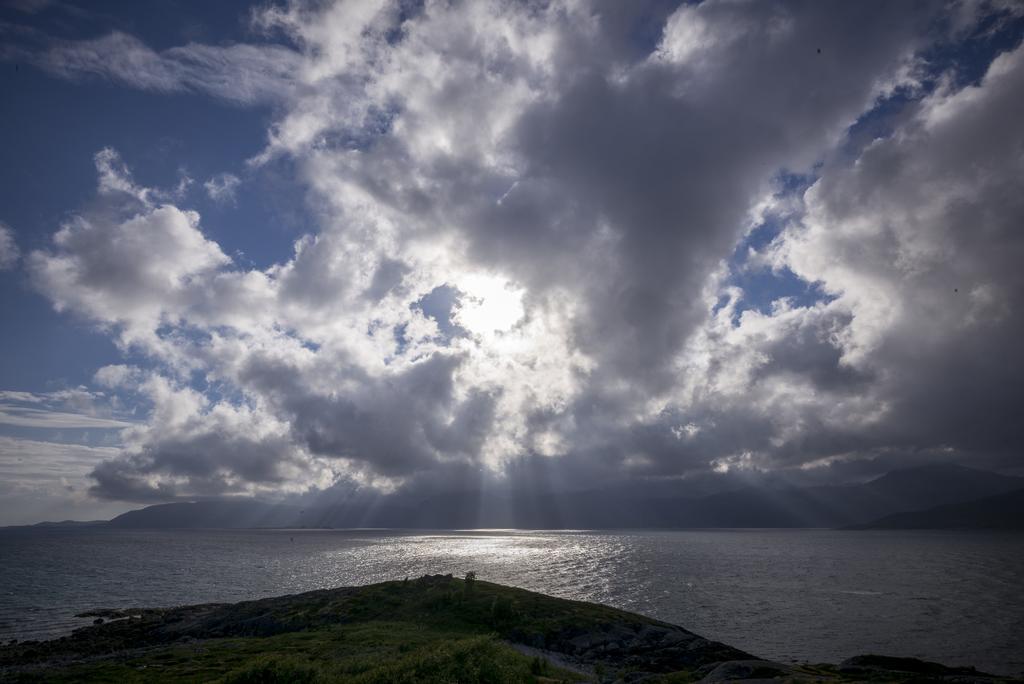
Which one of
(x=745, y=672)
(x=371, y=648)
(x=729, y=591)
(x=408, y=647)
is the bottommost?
(x=729, y=591)

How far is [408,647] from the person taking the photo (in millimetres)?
47281

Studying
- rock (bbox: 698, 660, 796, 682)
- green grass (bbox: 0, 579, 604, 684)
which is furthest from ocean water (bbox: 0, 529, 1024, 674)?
green grass (bbox: 0, 579, 604, 684)

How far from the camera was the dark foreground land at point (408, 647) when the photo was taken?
35188 mm

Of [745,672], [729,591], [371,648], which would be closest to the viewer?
[745,672]

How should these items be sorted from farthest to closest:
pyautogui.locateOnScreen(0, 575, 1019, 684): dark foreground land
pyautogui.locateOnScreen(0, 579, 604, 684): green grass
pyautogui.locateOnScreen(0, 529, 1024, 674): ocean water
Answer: pyautogui.locateOnScreen(0, 529, 1024, 674): ocean water
pyautogui.locateOnScreen(0, 575, 1019, 684): dark foreground land
pyautogui.locateOnScreen(0, 579, 604, 684): green grass

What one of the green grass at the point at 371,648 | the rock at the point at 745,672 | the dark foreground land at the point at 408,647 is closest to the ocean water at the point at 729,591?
the dark foreground land at the point at 408,647

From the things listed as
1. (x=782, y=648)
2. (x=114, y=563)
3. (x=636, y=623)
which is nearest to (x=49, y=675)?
(x=636, y=623)

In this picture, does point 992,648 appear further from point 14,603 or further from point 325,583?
point 14,603

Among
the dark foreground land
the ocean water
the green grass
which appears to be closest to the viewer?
the green grass

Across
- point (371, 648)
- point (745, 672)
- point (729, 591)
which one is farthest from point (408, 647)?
point (729, 591)

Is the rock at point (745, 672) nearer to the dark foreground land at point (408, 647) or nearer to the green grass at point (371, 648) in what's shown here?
the dark foreground land at point (408, 647)

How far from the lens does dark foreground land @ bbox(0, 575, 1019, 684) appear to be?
35.2 m

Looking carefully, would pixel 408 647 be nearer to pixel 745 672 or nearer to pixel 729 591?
pixel 745 672

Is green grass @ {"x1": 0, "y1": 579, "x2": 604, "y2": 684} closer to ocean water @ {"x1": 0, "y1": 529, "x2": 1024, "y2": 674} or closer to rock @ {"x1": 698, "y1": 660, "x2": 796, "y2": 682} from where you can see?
rock @ {"x1": 698, "y1": 660, "x2": 796, "y2": 682}
